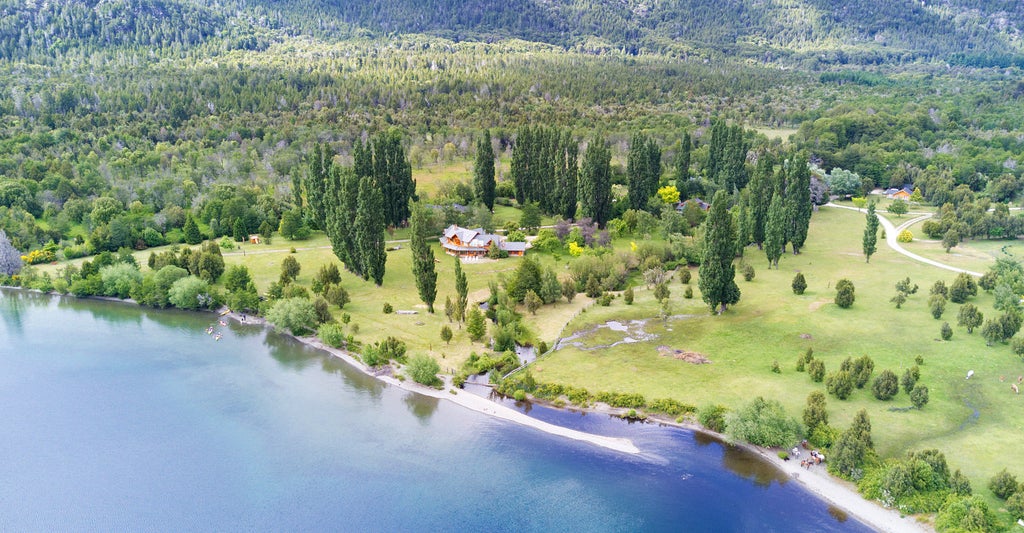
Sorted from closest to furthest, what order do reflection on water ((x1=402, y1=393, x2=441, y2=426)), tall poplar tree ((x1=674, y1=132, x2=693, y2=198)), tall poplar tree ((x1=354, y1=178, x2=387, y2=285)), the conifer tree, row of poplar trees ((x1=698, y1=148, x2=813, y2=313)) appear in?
1. reflection on water ((x1=402, y1=393, x2=441, y2=426))
2. tall poplar tree ((x1=354, y1=178, x2=387, y2=285))
3. row of poplar trees ((x1=698, y1=148, x2=813, y2=313))
4. the conifer tree
5. tall poplar tree ((x1=674, y1=132, x2=693, y2=198))

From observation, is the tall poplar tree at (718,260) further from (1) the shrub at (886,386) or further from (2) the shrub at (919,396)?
(2) the shrub at (919,396)

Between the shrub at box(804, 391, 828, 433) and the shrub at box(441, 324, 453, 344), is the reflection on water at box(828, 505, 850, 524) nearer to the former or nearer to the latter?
the shrub at box(804, 391, 828, 433)

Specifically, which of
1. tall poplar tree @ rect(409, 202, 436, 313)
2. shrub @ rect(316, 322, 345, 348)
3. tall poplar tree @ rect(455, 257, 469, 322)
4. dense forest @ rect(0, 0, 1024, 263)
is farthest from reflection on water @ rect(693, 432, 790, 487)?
dense forest @ rect(0, 0, 1024, 263)

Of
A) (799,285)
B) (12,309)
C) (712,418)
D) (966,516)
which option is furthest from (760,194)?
(12,309)

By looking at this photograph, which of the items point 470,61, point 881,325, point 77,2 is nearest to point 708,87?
point 470,61

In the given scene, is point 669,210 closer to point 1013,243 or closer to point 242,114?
point 1013,243

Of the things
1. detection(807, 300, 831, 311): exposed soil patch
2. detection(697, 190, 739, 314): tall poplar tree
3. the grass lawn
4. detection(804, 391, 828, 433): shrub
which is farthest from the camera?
detection(807, 300, 831, 311): exposed soil patch

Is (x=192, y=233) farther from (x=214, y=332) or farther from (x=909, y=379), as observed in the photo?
(x=909, y=379)
